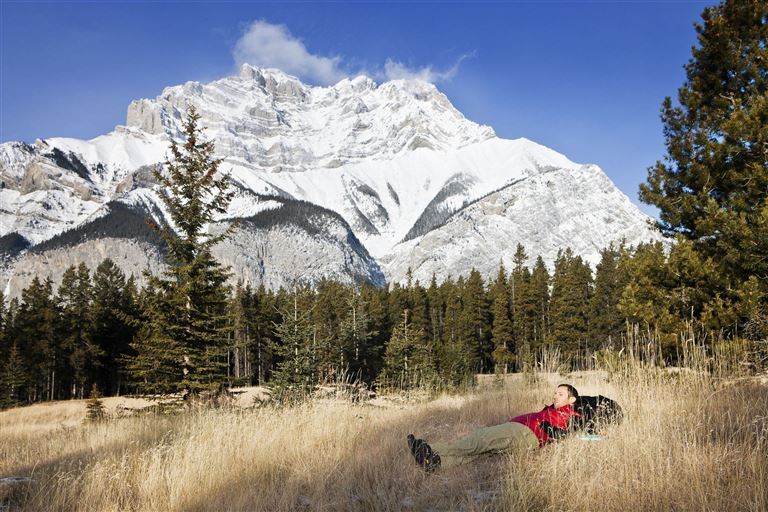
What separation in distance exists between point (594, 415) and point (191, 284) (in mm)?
12439

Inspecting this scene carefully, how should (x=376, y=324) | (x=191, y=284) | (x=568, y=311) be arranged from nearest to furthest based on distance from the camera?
(x=191, y=284) < (x=568, y=311) < (x=376, y=324)

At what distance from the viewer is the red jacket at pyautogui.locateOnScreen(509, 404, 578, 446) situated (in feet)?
15.4

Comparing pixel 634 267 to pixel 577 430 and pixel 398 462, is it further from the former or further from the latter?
pixel 398 462

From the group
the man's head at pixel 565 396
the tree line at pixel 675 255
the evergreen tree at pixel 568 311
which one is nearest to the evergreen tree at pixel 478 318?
the evergreen tree at pixel 568 311

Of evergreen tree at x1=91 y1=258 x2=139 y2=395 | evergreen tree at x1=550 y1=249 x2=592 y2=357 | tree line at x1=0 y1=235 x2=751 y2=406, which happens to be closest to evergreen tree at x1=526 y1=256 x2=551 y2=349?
tree line at x1=0 y1=235 x2=751 y2=406

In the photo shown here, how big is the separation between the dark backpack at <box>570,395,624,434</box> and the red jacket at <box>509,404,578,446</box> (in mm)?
82

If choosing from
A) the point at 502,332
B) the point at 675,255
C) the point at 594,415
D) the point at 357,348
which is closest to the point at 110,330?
the point at 357,348

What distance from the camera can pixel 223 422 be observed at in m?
6.71

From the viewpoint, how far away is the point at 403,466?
4590 mm

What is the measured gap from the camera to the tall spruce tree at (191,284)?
45.9ft

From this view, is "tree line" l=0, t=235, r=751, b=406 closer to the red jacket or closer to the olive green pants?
the red jacket

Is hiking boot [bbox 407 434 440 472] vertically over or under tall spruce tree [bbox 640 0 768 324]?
under

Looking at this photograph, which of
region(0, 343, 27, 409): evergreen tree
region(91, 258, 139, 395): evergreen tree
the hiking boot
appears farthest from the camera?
region(91, 258, 139, 395): evergreen tree

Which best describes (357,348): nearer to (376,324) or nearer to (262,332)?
(376,324)
